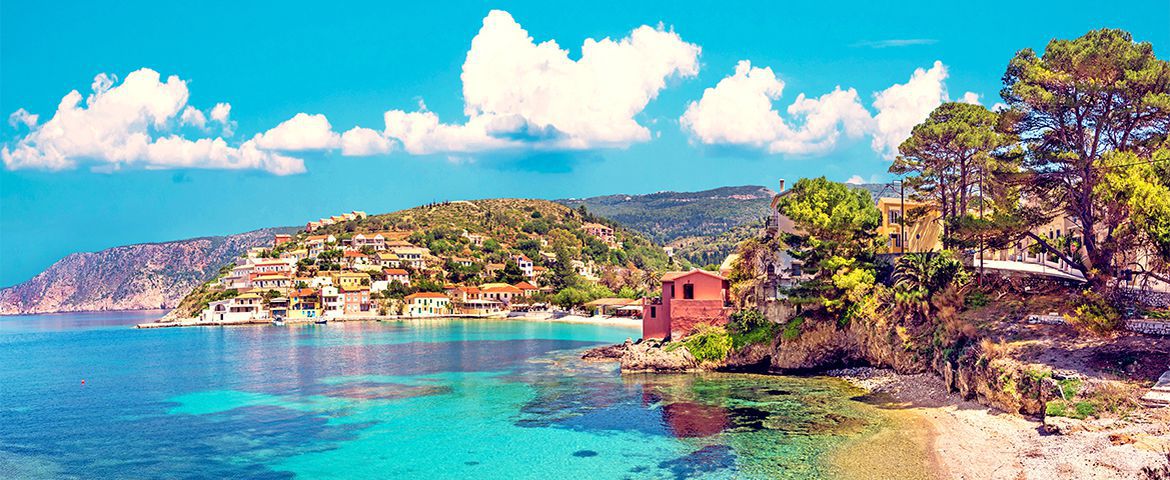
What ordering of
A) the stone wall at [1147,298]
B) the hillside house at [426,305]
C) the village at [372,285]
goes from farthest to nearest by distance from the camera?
the hillside house at [426,305] → the village at [372,285] → the stone wall at [1147,298]

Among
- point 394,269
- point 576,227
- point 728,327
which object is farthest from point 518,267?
point 728,327

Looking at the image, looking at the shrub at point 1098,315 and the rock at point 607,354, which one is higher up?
the shrub at point 1098,315

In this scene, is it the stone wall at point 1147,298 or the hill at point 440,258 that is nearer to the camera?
the stone wall at point 1147,298

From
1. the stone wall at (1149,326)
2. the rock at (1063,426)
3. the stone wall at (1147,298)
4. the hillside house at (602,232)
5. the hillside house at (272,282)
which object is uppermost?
the hillside house at (602,232)

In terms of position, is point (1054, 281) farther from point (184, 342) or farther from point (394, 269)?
point (394, 269)

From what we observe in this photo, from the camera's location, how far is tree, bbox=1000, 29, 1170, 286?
3016cm

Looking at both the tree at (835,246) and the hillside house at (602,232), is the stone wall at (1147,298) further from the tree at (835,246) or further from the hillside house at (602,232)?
the hillside house at (602,232)

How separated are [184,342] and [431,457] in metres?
68.8

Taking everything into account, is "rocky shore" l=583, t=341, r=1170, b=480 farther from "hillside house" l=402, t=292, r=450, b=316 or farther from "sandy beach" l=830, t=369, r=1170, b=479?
"hillside house" l=402, t=292, r=450, b=316

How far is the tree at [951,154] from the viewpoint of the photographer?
3862 centimetres

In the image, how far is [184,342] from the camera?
277 feet

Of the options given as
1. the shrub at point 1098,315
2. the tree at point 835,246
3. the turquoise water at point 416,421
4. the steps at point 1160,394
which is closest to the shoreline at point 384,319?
the turquoise water at point 416,421

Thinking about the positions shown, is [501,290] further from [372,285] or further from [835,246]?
[835,246]

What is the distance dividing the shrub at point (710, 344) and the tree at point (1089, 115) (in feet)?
56.1
